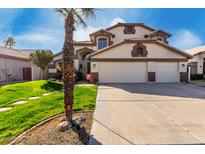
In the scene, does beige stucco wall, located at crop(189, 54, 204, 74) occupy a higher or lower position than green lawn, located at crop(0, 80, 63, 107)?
higher

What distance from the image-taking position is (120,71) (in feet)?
58.2

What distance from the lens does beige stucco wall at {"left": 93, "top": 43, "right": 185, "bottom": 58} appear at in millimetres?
17625

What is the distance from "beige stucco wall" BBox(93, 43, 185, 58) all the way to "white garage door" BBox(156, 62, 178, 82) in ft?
2.77

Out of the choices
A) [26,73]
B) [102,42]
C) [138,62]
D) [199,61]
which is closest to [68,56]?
[138,62]

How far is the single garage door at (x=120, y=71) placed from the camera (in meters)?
17.7

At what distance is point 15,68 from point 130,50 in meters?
16.2

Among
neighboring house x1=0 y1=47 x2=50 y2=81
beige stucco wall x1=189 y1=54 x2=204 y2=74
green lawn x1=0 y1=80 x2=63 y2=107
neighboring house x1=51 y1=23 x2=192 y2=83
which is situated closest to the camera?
green lawn x1=0 y1=80 x2=63 y2=107

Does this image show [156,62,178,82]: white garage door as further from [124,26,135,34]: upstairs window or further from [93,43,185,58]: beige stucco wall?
[124,26,135,34]: upstairs window

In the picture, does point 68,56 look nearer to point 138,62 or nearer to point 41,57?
point 138,62

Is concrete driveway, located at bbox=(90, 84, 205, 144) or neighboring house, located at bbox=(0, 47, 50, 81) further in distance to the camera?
neighboring house, located at bbox=(0, 47, 50, 81)

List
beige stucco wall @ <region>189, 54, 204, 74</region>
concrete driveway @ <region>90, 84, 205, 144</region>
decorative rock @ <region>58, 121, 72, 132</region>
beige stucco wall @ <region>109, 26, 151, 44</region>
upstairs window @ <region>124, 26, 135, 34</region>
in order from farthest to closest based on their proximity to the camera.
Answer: upstairs window @ <region>124, 26, 135, 34</region>
beige stucco wall @ <region>109, 26, 151, 44</region>
beige stucco wall @ <region>189, 54, 204, 74</region>
decorative rock @ <region>58, 121, 72, 132</region>
concrete driveway @ <region>90, 84, 205, 144</region>

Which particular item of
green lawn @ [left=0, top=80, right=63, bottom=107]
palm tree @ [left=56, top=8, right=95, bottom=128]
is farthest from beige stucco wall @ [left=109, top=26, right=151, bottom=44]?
palm tree @ [left=56, top=8, right=95, bottom=128]

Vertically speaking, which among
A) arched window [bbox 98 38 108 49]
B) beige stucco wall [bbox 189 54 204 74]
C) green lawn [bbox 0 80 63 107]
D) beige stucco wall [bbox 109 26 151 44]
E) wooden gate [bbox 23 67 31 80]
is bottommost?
green lawn [bbox 0 80 63 107]
